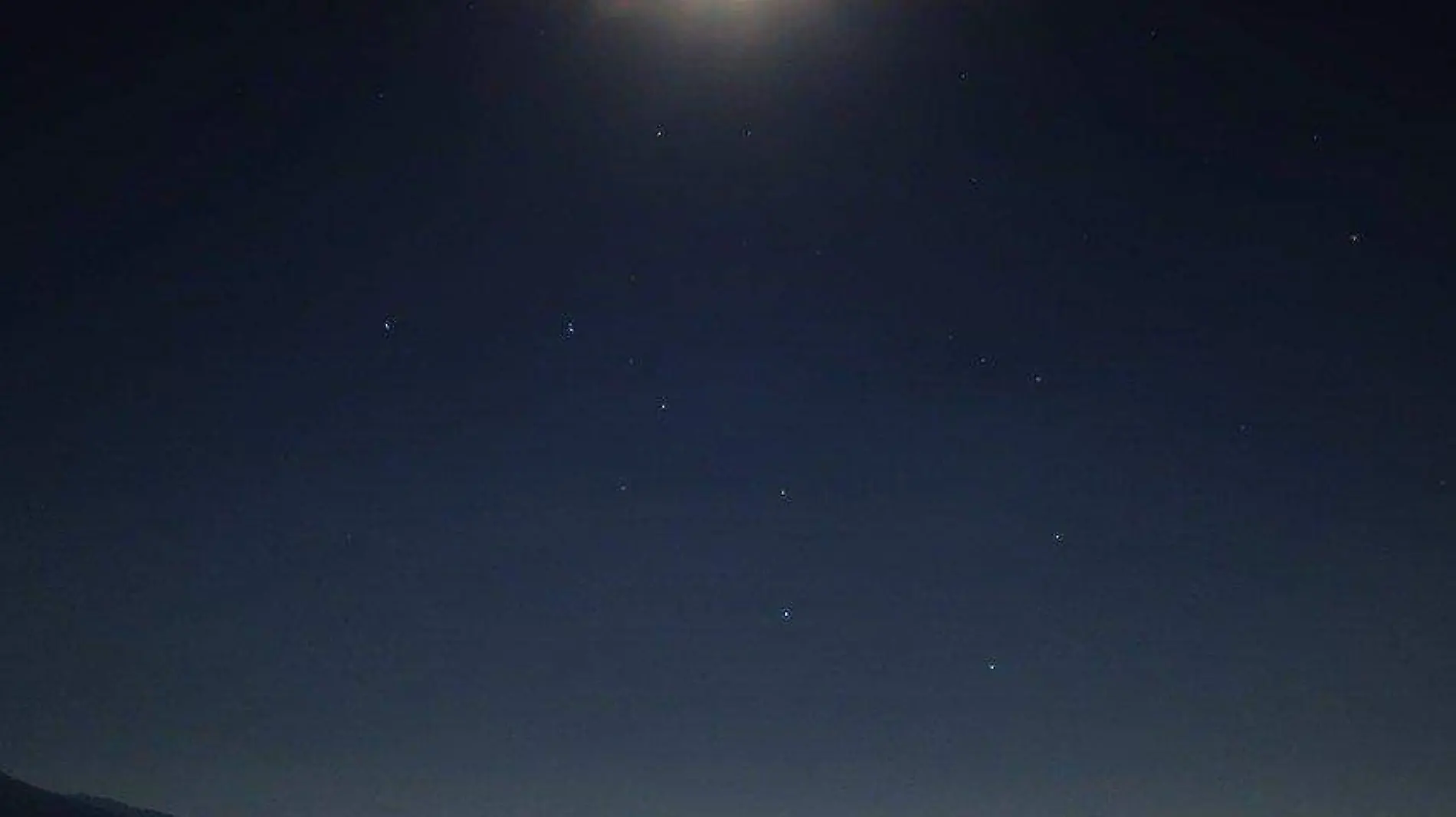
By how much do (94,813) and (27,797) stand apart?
1604 cm

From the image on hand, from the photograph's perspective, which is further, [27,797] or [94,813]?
[94,813]

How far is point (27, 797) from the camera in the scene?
134750 millimetres

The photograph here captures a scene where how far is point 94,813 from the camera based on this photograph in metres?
149
